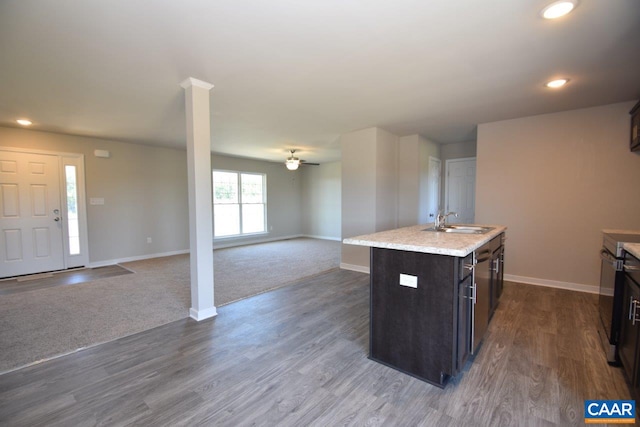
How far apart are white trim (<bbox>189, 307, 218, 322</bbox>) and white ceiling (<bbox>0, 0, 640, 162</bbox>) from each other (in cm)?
239

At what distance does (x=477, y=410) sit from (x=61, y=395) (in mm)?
2647

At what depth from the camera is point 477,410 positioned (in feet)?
5.63

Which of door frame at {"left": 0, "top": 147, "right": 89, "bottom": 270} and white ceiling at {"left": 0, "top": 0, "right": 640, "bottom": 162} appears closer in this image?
white ceiling at {"left": 0, "top": 0, "right": 640, "bottom": 162}

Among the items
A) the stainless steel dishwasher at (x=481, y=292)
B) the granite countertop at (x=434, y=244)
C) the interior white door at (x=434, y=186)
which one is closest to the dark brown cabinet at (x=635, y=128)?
the stainless steel dishwasher at (x=481, y=292)

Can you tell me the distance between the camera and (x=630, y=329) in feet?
5.96

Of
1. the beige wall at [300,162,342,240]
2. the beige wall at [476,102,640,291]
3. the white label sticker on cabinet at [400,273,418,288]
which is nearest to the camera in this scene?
the white label sticker on cabinet at [400,273,418,288]

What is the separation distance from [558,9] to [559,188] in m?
2.95

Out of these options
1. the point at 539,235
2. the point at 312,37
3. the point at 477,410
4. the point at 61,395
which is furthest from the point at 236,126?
the point at 539,235

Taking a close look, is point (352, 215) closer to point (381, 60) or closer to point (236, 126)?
point (236, 126)

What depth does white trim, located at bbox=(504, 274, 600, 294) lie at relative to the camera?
3.78 m

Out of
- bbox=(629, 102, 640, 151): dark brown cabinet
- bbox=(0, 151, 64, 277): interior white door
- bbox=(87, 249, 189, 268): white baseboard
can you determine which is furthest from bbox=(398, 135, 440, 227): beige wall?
bbox=(0, 151, 64, 277): interior white door

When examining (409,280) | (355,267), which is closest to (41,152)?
(355,267)

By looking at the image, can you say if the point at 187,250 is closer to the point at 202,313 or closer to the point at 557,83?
the point at 202,313

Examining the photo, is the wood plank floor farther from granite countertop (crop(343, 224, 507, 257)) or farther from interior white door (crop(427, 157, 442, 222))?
interior white door (crop(427, 157, 442, 222))
